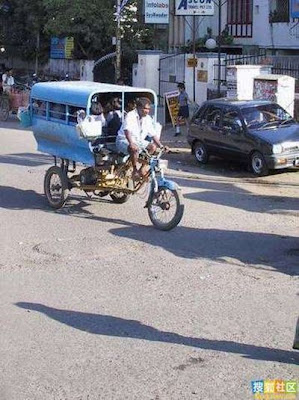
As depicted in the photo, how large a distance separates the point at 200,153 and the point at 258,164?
2311 mm

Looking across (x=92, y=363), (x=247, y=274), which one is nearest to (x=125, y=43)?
(x=247, y=274)

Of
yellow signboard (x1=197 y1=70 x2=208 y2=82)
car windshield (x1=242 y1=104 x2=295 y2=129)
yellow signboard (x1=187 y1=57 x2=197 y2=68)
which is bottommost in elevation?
car windshield (x1=242 y1=104 x2=295 y2=129)

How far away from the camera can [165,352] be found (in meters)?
5.04

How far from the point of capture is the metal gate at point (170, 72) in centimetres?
2744

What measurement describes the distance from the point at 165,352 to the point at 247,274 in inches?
91.7

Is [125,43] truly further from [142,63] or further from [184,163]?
[184,163]

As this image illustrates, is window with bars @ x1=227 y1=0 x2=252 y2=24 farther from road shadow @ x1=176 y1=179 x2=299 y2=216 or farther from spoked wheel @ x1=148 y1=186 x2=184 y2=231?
spoked wheel @ x1=148 y1=186 x2=184 y2=231

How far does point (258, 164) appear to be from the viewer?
14008 millimetres

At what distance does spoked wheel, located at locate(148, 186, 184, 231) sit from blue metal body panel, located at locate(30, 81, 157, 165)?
1.21m

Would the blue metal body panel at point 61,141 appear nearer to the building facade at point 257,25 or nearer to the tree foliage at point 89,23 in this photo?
the building facade at point 257,25

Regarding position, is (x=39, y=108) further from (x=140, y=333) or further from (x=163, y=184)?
(x=140, y=333)

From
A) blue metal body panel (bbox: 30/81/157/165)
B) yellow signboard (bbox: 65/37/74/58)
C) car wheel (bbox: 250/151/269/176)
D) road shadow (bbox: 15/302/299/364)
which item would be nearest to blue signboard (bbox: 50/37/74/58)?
yellow signboard (bbox: 65/37/74/58)

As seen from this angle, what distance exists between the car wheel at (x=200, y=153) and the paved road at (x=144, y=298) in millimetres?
4497

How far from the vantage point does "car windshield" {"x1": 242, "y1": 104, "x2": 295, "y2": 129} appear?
1456 cm
